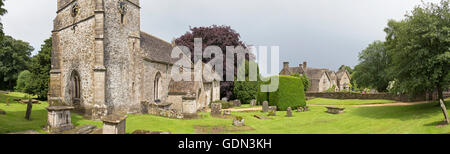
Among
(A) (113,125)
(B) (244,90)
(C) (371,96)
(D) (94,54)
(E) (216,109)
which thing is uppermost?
(D) (94,54)

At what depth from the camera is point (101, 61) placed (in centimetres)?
1697

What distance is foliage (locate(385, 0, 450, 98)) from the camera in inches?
613

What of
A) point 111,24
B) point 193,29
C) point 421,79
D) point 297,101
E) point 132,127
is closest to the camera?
point 132,127

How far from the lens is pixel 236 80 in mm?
35906

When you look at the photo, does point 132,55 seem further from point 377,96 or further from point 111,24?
point 377,96

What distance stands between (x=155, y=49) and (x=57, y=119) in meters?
14.0

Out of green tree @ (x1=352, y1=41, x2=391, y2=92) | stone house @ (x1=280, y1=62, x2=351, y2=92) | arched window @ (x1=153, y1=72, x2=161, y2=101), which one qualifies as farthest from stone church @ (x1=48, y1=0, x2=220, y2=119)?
stone house @ (x1=280, y1=62, x2=351, y2=92)

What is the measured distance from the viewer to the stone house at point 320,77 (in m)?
55.2

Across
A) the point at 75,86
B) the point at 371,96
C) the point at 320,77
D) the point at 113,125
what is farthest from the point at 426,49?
the point at 320,77

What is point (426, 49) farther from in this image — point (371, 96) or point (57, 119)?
point (57, 119)

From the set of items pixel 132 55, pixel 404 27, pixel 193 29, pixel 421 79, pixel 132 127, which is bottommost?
pixel 132 127
